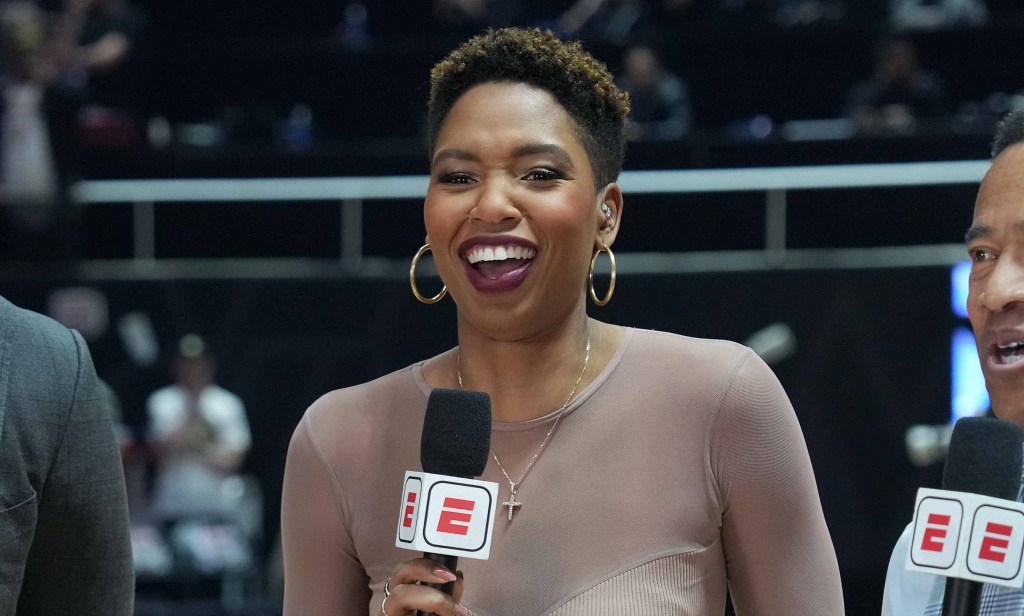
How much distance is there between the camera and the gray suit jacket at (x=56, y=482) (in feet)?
6.02

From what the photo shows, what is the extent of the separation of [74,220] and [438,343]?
222 cm

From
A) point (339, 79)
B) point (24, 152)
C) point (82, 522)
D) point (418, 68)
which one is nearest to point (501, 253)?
point (82, 522)

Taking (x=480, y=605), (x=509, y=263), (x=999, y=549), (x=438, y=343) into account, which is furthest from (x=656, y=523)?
(x=438, y=343)

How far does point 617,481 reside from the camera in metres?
2.18

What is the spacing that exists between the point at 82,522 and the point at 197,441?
5.20 metres

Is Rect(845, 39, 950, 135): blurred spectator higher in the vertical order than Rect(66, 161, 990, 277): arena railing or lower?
higher

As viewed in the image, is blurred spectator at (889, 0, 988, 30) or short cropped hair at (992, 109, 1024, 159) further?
blurred spectator at (889, 0, 988, 30)

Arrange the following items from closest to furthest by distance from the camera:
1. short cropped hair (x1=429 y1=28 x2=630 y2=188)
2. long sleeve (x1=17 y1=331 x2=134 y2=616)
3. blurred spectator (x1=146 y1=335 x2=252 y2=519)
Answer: long sleeve (x1=17 y1=331 x2=134 y2=616) → short cropped hair (x1=429 y1=28 x2=630 y2=188) → blurred spectator (x1=146 y1=335 x2=252 y2=519)

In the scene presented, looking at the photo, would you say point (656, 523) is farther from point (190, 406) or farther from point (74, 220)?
point (74, 220)

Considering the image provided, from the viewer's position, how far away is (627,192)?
7.05 m

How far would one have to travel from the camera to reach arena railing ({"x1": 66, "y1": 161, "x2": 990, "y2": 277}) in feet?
21.9

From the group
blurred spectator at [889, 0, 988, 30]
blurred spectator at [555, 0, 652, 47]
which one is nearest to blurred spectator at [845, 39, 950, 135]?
blurred spectator at [889, 0, 988, 30]

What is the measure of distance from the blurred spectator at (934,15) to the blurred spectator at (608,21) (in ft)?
4.98

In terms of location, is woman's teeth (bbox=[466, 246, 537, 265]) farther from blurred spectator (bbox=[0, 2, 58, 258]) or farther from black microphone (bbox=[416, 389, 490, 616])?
blurred spectator (bbox=[0, 2, 58, 258])
